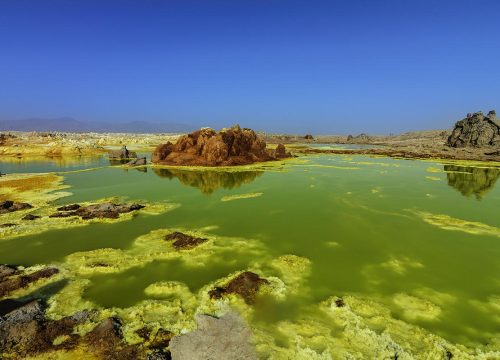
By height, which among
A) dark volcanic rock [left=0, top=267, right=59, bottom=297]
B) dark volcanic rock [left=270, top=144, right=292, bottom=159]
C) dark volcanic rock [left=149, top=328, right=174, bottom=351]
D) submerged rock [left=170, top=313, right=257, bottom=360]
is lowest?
dark volcanic rock [left=149, top=328, right=174, bottom=351]

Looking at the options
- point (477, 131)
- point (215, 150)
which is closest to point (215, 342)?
point (215, 150)

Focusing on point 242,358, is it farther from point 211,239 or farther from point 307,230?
point 307,230

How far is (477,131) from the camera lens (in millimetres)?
81062

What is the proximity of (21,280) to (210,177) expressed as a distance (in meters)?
26.2

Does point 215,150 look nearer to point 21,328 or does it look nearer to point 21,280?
point 21,280

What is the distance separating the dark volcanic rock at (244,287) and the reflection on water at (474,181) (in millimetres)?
23278

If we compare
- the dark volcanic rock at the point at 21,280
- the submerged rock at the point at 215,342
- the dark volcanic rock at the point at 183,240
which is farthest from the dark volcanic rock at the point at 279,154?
the submerged rock at the point at 215,342

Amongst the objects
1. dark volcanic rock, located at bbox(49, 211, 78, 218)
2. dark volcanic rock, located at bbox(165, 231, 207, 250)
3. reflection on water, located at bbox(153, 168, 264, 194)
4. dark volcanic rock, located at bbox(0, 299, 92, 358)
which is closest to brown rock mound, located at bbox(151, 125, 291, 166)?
reflection on water, located at bbox(153, 168, 264, 194)

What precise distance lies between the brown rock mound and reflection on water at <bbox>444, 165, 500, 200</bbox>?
2772 cm

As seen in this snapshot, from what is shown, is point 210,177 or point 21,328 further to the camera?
point 210,177

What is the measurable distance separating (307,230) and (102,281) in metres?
10.2

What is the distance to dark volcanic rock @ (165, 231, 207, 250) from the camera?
15070 millimetres

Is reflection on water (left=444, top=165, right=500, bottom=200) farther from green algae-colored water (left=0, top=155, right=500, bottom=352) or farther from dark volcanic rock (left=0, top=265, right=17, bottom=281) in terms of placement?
dark volcanic rock (left=0, top=265, right=17, bottom=281)

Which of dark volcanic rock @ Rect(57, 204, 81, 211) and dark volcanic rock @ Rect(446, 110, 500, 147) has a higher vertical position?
dark volcanic rock @ Rect(446, 110, 500, 147)
